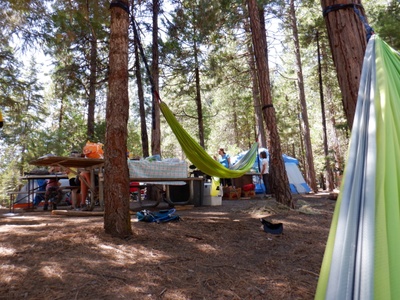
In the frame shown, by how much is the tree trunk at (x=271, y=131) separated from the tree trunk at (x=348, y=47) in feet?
10.7

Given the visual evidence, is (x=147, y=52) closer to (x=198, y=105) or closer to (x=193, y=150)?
(x=198, y=105)

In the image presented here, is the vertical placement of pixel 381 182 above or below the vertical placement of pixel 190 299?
above

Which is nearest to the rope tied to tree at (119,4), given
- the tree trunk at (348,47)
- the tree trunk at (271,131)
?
the tree trunk at (348,47)

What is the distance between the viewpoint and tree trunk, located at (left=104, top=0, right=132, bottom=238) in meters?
2.70

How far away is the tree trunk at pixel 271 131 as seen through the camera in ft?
16.0

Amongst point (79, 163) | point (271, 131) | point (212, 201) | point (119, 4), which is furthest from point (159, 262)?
point (212, 201)

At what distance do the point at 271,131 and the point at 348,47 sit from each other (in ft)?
11.2

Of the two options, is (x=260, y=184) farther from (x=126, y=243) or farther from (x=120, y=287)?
(x=120, y=287)

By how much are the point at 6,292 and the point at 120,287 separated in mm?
559

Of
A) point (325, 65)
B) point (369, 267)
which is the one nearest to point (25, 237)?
point (369, 267)

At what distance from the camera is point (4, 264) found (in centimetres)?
199

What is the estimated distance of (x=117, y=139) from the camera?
2766mm

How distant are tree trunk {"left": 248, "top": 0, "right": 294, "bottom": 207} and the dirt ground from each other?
151 centimetres

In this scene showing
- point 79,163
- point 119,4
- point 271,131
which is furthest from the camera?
point 271,131
